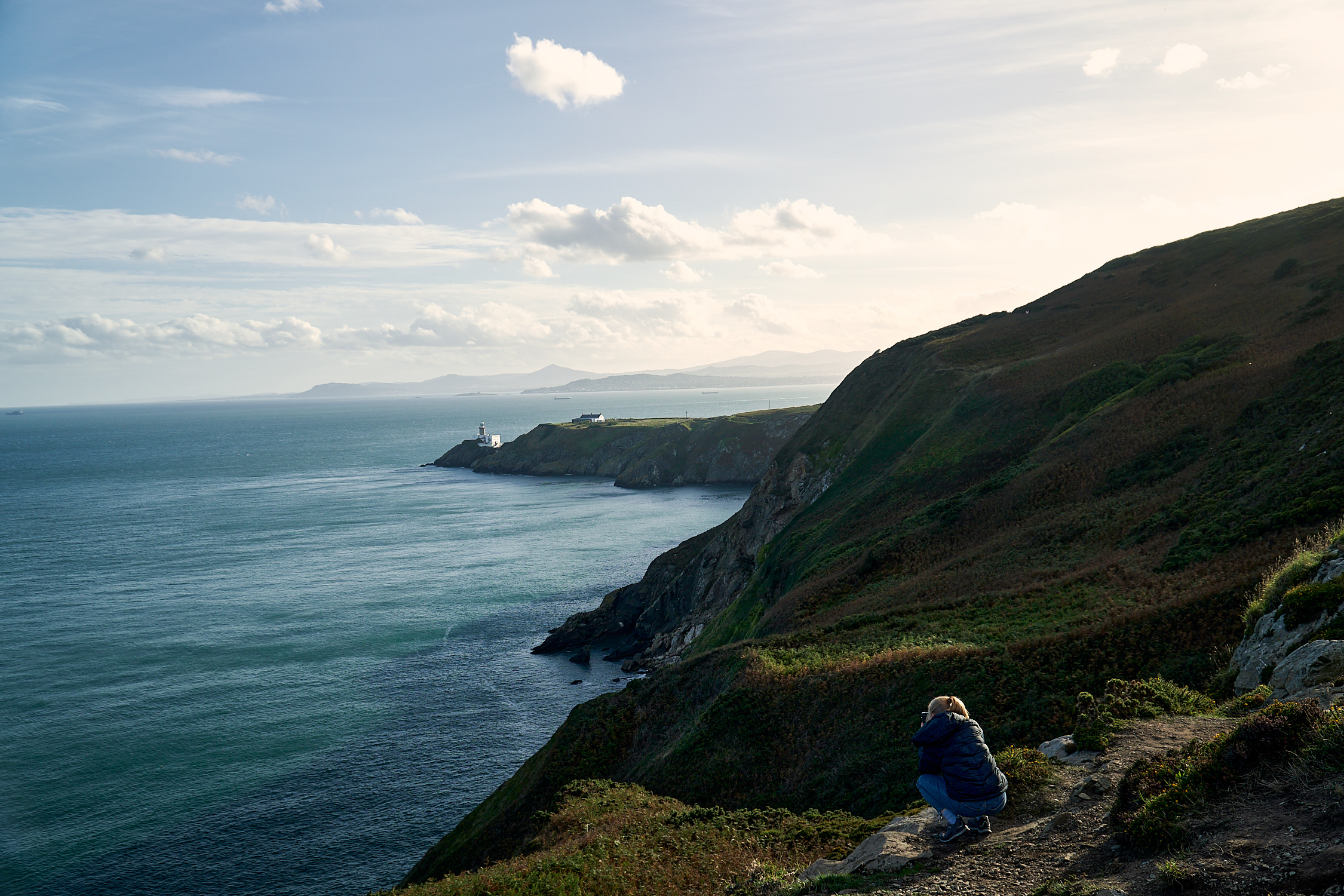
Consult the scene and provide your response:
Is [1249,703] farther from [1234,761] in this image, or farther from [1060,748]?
[1234,761]

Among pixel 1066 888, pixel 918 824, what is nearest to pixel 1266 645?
pixel 918 824

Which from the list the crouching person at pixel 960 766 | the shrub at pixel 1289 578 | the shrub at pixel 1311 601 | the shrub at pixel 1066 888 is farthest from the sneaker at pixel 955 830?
the shrub at pixel 1289 578

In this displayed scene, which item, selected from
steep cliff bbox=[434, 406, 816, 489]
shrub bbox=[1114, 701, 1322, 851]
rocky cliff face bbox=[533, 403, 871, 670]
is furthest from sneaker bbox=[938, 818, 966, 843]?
steep cliff bbox=[434, 406, 816, 489]

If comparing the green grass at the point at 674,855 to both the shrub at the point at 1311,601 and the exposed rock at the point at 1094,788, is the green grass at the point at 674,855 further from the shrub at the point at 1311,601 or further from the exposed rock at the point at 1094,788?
the shrub at the point at 1311,601

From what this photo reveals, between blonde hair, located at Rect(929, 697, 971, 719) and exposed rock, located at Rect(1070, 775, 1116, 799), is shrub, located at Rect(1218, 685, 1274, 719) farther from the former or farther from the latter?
blonde hair, located at Rect(929, 697, 971, 719)

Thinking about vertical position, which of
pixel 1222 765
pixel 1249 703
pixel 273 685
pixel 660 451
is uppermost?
pixel 660 451

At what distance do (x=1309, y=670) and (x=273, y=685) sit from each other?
62.6 metres

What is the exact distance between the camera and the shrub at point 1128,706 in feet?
46.5

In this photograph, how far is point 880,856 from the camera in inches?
469

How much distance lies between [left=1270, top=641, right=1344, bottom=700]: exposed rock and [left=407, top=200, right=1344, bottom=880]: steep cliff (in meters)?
4.13

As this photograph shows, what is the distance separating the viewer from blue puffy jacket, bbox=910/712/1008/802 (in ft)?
37.2

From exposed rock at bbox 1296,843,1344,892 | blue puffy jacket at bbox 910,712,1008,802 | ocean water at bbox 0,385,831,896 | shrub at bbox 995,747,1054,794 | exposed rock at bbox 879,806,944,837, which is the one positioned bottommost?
ocean water at bbox 0,385,831,896

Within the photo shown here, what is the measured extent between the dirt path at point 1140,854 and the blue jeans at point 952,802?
0.45 metres

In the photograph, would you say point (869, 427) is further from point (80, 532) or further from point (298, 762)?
point (80, 532)
